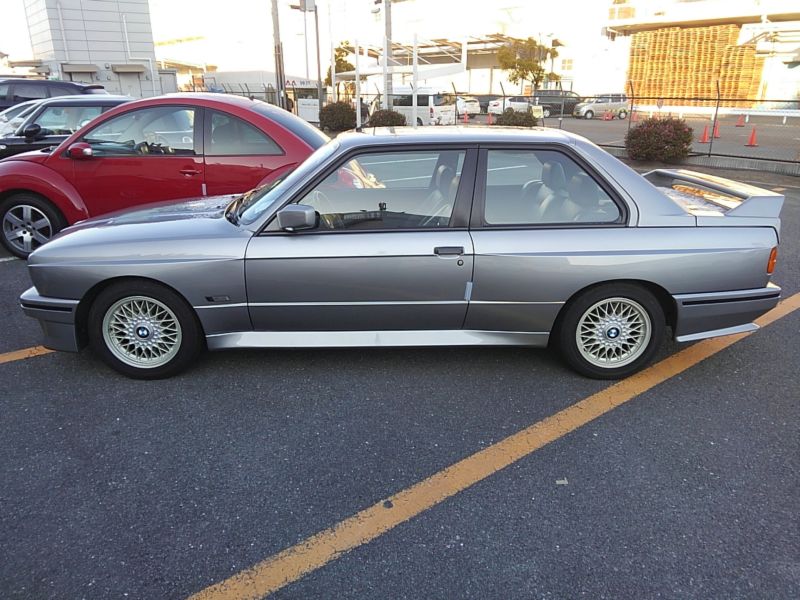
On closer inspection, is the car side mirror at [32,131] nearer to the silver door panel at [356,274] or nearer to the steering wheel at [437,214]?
the silver door panel at [356,274]

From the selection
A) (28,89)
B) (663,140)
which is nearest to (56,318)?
(28,89)

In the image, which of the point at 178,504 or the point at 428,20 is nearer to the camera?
the point at 178,504

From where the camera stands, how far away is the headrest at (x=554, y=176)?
12.0 ft

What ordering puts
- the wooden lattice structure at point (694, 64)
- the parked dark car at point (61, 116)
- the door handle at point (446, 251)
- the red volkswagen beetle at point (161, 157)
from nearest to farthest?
the door handle at point (446, 251)
the red volkswagen beetle at point (161, 157)
the parked dark car at point (61, 116)
the wooden lattice structure at point (694, 64)

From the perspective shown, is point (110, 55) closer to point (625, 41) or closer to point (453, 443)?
point (625, 41)

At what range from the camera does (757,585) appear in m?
2.21

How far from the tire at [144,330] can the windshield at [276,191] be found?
0.66m

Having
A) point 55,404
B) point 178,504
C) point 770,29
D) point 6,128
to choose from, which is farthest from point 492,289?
point 770,29

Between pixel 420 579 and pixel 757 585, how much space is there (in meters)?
1.24

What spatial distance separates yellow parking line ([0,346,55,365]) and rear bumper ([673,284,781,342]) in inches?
161

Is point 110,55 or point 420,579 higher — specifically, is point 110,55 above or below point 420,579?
above

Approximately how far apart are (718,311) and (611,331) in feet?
2.15

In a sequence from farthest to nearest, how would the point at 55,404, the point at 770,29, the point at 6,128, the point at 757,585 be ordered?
the point at 770,29
the point at 6,128
the point at 55,404
the point at 757,585

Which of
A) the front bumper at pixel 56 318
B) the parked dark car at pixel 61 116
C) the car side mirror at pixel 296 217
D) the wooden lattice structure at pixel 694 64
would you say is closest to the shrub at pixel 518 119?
the parked dark car at pixel 61 116
